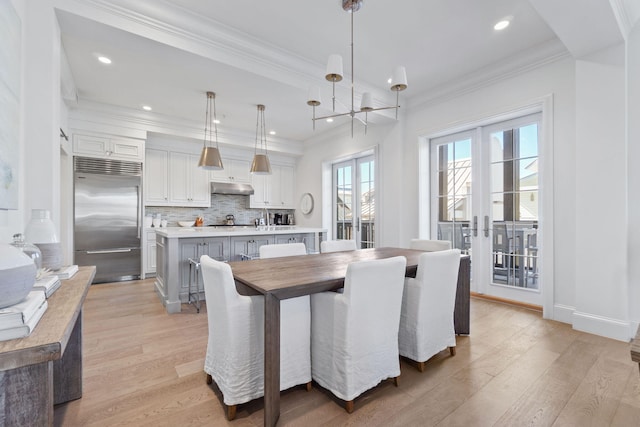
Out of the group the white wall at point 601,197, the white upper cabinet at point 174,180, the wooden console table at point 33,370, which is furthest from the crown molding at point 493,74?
the wooden console table at point 33,370

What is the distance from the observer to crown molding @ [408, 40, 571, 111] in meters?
2.97

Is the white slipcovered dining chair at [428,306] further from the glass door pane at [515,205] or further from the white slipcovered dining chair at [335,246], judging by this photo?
the glass door pane at [515,205]

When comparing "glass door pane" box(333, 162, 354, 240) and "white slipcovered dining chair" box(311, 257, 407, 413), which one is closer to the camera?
"white slipcovered dining chair" box(311, 257, 407, 413)

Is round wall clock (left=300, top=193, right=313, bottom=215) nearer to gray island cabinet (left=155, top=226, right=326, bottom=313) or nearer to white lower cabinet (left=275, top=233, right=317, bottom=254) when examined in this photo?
white lower cabinet (left=275, top=233, right=317, bottom=254)

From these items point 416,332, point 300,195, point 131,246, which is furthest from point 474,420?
point 300,195

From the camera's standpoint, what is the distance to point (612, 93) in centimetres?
255

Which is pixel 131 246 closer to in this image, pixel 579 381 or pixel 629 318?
pixel 579 381

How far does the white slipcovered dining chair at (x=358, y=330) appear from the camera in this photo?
5.18 ft

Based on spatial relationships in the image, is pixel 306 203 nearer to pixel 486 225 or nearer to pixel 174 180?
pixel 174 180

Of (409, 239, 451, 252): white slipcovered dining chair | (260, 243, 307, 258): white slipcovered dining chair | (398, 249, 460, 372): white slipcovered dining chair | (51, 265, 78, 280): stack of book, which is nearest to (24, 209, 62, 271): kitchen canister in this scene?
(51, 265, 78, 280): stack of book

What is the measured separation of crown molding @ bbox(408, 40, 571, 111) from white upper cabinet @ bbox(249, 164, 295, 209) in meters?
3.32

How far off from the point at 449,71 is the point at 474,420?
3.57 meters

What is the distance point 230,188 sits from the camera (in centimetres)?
579

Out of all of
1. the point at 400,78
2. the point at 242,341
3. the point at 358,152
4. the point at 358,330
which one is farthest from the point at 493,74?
the point at 242,341
